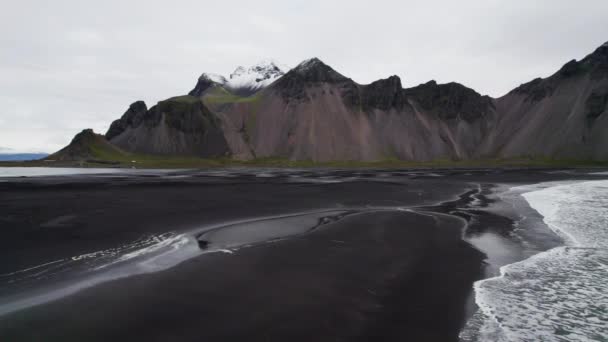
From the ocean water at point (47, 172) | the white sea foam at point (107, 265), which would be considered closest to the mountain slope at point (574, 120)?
the ocean water at point (47, 172)

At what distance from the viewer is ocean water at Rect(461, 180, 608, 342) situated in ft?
25.5

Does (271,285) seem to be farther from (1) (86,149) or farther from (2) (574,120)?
(2) (574,120)

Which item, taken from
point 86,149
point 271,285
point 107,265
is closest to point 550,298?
point 271,285

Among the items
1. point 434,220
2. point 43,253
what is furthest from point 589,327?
point 43,253

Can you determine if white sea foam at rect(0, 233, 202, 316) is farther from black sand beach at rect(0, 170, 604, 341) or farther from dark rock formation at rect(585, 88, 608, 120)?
dark rock formation at rect(585, 88, 608, 120)

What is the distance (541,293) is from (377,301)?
505 centimetres

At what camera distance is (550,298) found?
970 centimetres

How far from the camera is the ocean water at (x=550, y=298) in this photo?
7.78 metres

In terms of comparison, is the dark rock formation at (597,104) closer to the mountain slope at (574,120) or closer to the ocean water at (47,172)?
the mountain slope at (574,120)

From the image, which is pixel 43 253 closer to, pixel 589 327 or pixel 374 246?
pixel 374 246

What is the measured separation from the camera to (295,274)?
1174 centimetres

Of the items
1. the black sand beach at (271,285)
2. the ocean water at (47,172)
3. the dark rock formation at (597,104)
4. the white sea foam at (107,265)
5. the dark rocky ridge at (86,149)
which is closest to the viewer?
the black sand beach at (271,285)

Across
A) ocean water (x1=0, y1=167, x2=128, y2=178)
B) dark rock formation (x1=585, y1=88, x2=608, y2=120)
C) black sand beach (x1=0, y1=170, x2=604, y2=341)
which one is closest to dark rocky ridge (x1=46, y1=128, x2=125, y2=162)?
ocean water (x1=0, y1=167, x2=128, y2=178)

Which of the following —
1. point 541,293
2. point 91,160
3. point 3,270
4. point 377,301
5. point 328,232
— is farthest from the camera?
point 91,160
